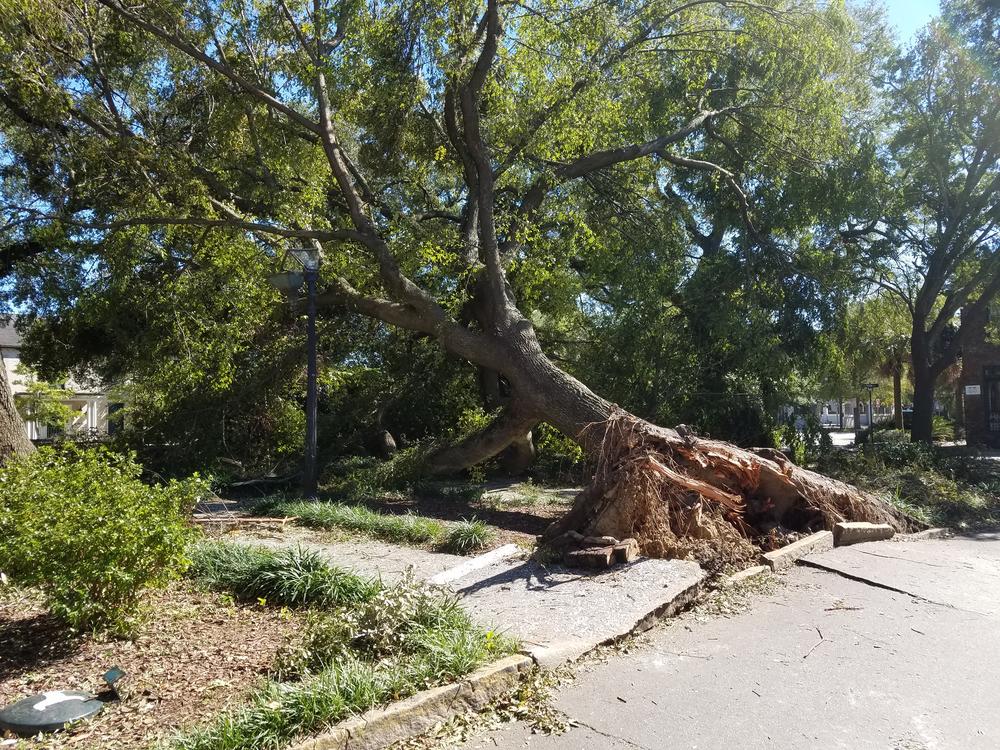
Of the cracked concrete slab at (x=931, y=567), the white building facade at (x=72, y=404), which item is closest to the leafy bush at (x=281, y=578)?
the cracked concrete slab at (x=931, y=567)

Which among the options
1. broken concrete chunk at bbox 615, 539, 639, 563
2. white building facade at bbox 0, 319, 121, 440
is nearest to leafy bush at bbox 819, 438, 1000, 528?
broken concrete chunk at bbox 615, 539, 639, 563

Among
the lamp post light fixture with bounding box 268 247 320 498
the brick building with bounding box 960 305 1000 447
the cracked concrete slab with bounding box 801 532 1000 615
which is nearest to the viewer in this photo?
the cracked concrete slab with bounding box 801 532 1000 615

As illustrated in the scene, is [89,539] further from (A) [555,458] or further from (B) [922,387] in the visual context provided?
(B) [922,387]

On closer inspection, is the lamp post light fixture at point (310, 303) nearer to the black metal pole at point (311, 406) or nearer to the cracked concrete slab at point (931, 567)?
the black metal pole at point (311, 406)

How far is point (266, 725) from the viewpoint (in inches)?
145

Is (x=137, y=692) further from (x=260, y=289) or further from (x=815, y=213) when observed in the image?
(x=815, y=213)

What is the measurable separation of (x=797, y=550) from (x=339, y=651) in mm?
5571

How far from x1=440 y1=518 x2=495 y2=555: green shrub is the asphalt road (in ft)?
9.85

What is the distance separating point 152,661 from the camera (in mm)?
4762

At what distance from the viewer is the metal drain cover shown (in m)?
3.83

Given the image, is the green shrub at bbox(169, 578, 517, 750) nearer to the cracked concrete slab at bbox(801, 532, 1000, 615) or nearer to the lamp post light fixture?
the cracked concrete slab at bbox(801, 532, 1000, 615)

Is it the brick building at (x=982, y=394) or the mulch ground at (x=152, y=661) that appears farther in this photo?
the brick building at (x=982, y=394)

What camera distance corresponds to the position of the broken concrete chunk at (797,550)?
7.80 m

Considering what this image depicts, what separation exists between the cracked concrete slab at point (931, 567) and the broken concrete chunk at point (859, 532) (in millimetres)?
124
